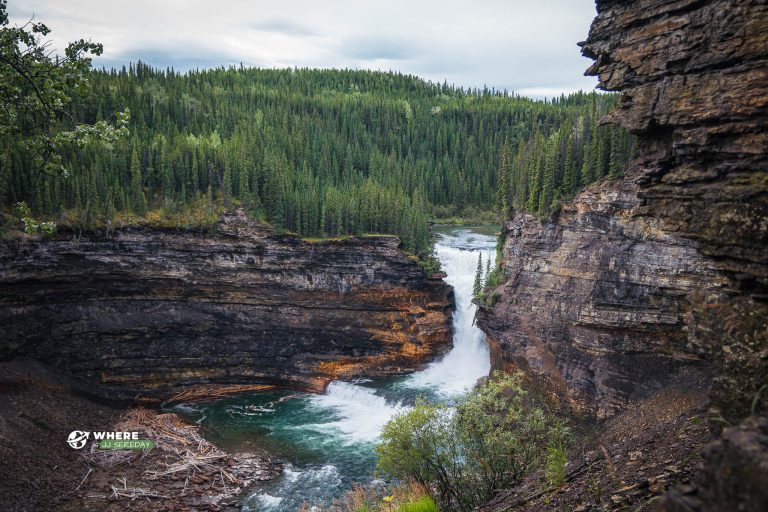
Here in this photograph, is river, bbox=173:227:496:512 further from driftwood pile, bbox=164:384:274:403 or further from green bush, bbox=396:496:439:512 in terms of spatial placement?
green bush, bbox=396:496:439:512

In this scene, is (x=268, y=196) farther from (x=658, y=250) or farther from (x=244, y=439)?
(x=658, y=250)

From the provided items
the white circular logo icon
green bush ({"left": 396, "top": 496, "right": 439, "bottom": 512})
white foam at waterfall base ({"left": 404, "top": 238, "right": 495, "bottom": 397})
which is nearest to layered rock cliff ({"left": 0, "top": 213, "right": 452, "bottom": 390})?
white foam at waterfall base ({"left": 404, "top": 238, "right": 495, "bottom": 397})

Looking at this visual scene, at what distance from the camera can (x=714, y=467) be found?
725 cm

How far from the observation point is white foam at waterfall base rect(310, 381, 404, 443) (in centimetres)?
4525

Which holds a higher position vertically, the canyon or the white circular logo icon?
the canyon

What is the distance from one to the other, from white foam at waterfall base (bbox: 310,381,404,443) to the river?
8 cm

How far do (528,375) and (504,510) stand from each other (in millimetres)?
27184

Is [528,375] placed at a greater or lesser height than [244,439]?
greater

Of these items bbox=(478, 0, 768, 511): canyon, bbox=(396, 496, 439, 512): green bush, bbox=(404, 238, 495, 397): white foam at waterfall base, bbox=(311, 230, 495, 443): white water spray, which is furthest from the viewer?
bbox=(404, 238, 495, 397): white foam at waterfall base

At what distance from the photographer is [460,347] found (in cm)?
5784

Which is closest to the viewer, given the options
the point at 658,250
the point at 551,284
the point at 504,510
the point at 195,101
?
the point at 504,510

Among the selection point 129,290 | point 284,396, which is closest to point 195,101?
point 129,290

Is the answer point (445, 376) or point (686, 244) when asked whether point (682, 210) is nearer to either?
point (686, 244)

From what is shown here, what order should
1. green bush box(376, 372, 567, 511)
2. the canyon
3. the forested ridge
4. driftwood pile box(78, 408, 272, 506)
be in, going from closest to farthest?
the canyon
green bush box(376, 372, 567, 511)
driftwood pile box(78, 408, 272, 506)
the forested ridge
